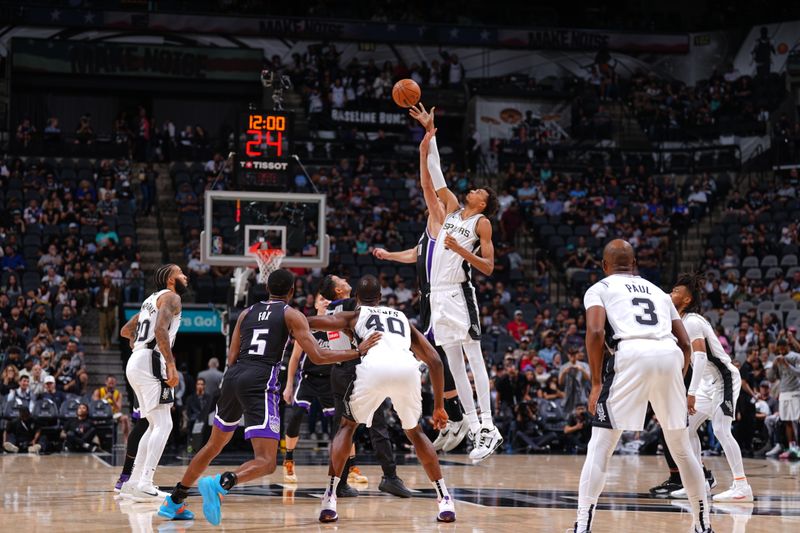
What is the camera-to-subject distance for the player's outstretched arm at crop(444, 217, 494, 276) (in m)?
8.86

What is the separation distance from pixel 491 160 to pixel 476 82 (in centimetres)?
321

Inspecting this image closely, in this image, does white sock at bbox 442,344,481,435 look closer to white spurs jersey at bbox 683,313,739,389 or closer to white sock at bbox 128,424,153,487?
white spurs jersey at bbox 683,313,739,389

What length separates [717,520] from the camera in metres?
8.88

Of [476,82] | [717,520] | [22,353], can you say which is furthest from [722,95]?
[717,520]

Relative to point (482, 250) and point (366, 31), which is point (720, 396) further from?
point (366, 31)

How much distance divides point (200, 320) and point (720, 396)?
11.6m

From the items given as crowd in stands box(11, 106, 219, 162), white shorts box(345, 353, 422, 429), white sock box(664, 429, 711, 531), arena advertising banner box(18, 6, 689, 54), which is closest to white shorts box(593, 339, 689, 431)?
white sock box(664, 429, 711, 531)

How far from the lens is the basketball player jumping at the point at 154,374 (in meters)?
9.62

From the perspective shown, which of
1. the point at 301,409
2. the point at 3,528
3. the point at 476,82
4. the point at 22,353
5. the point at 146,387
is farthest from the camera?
the point at 476,82

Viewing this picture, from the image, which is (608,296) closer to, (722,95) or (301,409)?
(301,409)

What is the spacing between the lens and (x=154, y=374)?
32.3 feet

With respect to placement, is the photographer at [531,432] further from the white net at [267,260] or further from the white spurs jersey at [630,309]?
the white spurs jersey at [630,309]

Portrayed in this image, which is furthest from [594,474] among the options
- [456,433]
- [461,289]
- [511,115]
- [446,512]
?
[511,115]

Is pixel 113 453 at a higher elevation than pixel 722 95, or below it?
below
